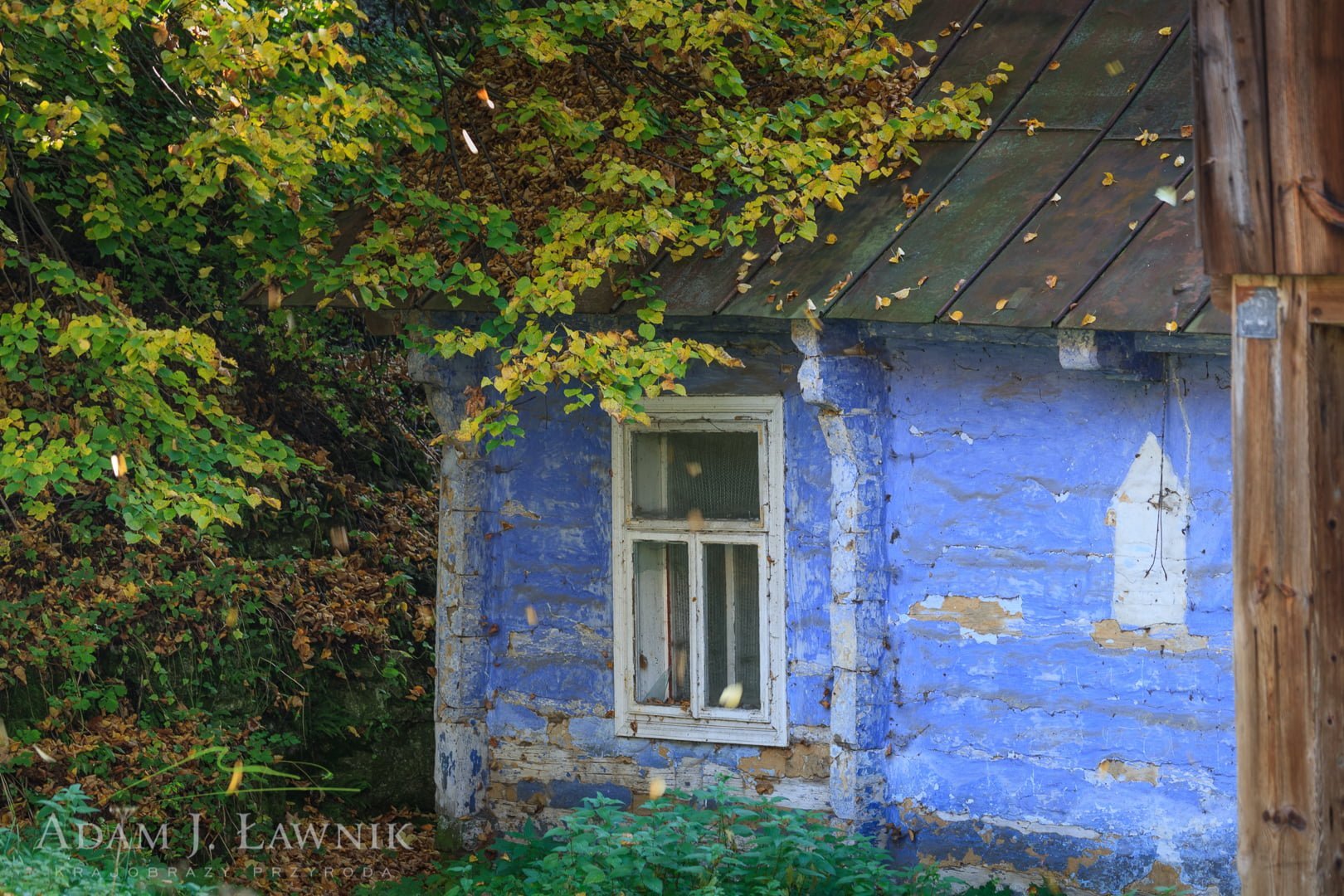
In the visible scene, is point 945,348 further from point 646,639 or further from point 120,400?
point 120,400

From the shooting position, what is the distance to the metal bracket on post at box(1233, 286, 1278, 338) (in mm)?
3225

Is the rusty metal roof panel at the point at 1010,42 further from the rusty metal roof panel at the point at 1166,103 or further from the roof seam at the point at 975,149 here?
the rusty metal roof panel at the point at 1166,103

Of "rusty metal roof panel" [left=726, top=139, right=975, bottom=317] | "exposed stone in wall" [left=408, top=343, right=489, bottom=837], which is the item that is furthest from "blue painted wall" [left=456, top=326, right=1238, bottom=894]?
"exposed stone in wall" [left=408, top=343, right=489, bottom=837]

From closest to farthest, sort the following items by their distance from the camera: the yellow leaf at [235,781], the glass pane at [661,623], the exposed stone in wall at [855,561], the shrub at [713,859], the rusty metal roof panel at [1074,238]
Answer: the rusty metal roof panel at [1074,238]
the shrub at [713,859]
the exposed stone in wall at [855,561]
the glass pane at [661,623]
the yellow leaf at [235,781]

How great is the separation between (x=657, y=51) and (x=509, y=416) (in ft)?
5.99

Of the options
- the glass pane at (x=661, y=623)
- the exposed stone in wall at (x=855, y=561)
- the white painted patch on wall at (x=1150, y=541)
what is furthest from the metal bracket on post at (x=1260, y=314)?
the glass pane at (x=661, y=623)

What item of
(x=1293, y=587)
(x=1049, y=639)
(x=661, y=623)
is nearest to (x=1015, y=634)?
(x=1049, y=639)

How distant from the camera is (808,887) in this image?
19.1ft

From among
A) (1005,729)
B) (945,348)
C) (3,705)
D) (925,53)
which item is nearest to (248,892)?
(3,705)

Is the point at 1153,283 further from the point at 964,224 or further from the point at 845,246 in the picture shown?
the point at 845,246

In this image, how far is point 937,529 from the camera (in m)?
6.27

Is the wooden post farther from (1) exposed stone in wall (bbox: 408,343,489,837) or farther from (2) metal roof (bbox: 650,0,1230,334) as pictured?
(1) exposed stone in wall (bbox: 408,343,489,837)

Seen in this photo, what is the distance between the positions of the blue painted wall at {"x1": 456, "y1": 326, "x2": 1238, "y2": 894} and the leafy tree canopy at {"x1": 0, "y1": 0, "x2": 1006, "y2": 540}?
93cm

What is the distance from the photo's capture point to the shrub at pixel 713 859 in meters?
5.84
